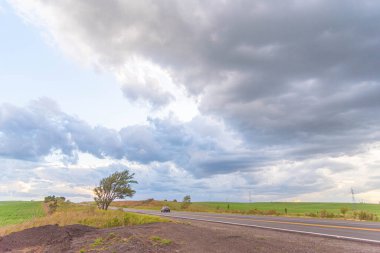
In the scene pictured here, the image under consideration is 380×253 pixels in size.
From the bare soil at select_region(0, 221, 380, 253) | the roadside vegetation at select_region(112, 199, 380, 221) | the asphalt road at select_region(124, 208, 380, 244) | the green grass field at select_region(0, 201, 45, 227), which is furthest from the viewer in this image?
the green grass field at select_region(0, 201, 45, 227)

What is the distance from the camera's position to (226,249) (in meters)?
11.6

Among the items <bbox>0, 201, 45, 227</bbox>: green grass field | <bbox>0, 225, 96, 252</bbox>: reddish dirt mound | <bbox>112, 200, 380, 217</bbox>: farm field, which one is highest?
<bbox>112, 200, 380, 217</bbox>: farm field

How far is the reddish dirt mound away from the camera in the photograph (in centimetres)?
1656

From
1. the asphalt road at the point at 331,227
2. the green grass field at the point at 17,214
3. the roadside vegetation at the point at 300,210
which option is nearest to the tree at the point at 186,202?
the roadside vegetation at the point at 300,210

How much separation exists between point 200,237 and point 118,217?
46.6 feet

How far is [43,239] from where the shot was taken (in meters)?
19.0

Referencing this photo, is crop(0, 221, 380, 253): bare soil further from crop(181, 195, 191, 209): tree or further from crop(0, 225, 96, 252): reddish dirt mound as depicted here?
crop(181, 195, 191, 209): tree

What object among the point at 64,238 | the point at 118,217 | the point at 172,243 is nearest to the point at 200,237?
the point at 172,243

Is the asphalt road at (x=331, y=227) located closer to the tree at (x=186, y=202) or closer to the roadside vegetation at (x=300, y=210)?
the roadside vegetation at (x=300, y=210)

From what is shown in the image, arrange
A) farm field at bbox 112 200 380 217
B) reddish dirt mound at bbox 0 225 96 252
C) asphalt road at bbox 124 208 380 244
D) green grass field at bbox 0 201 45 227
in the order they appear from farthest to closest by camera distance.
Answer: farm field at bbox 112 200 380 217 < green grass field at bbox 0 201 45 227 < reddish dirt mound at bbox 0 225 96 252 < asphalt road at bbox 124 208 380 244

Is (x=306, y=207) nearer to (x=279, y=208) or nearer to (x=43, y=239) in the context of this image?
(x=279, y=208)

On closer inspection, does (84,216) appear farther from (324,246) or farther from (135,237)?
(324,246)

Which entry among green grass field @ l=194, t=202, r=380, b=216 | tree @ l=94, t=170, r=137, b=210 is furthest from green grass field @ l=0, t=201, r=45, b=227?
green grass field @ l=194, t=202, r=380, b=216

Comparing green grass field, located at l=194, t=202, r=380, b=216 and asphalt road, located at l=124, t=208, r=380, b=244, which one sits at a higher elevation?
green grass field, located at l=194, t=202, r=380, b=216
